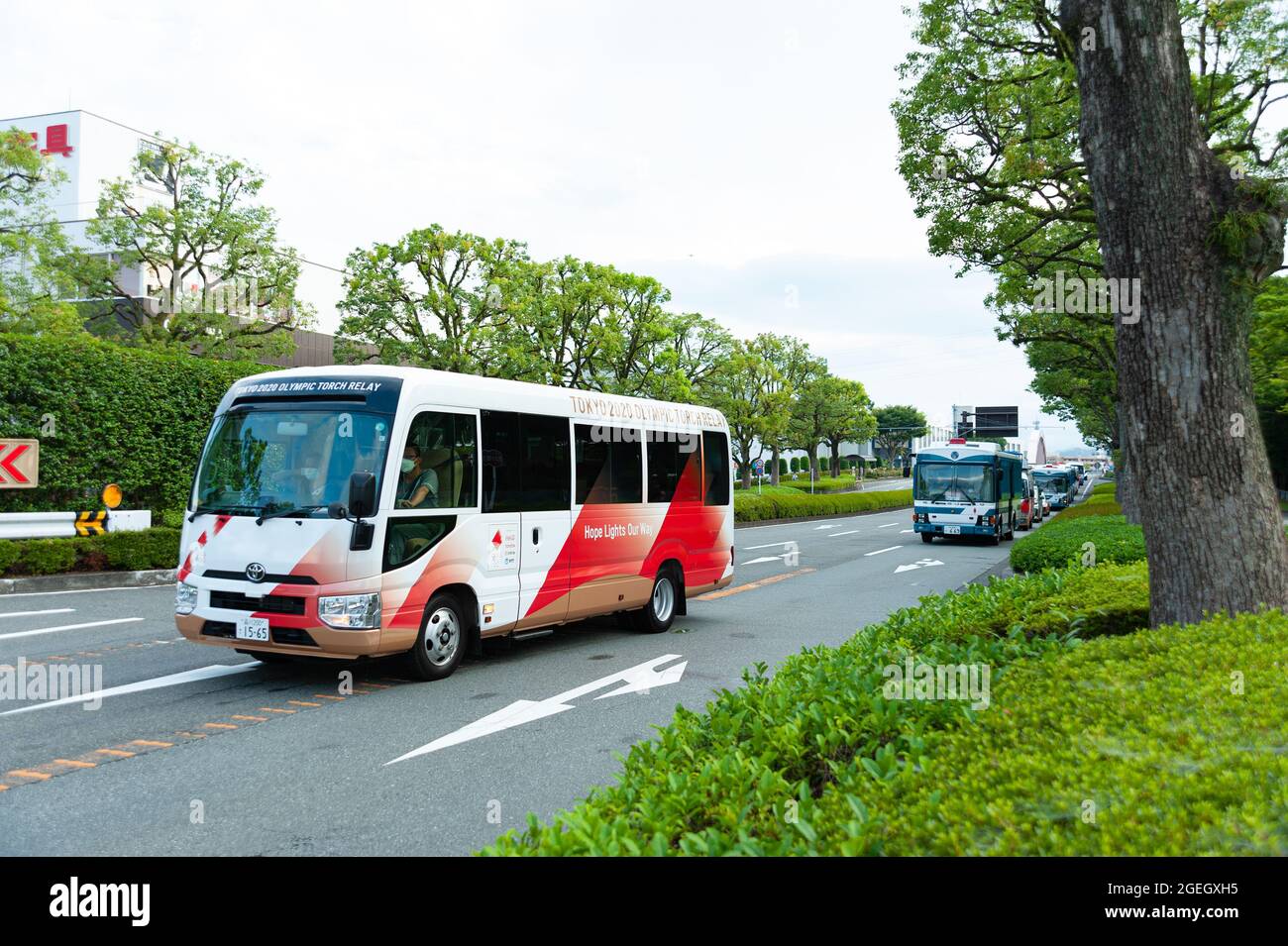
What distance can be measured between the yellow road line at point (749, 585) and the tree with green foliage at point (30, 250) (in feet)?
63.3

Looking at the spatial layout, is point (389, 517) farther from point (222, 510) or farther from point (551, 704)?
point (551, 704)

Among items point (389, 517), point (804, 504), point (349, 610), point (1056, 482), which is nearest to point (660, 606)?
point (389, 517)

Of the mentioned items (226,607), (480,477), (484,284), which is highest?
(484,284)

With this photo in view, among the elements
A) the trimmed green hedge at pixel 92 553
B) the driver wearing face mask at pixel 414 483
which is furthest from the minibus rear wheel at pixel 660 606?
the trimmed green hedge at pixel 92 553

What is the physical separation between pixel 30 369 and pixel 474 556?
11.7 meters

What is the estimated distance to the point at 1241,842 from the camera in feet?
6.32

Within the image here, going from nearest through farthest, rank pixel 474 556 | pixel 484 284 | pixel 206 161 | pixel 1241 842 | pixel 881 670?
pixel 1241 842, pixel 881 670, pixel 474 556, pixel 206 161, pixel 484 284

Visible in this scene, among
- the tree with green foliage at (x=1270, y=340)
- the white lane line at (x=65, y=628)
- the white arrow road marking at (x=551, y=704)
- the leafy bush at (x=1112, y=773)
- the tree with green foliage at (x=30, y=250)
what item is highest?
the tree with green foliage at (x=30, y=250)

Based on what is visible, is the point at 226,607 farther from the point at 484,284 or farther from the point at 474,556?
the point at 484,284

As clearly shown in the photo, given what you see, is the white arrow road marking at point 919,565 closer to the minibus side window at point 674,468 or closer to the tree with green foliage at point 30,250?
the minibus side window at point 674,468

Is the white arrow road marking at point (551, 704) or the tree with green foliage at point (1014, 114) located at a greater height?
the tree with green foliage at point (1014, 114)

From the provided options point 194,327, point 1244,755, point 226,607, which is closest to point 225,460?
point 226,607

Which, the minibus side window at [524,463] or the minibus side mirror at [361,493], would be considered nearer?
the minibus side mirror at [361,493]

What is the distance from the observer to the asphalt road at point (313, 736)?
14.6ft
